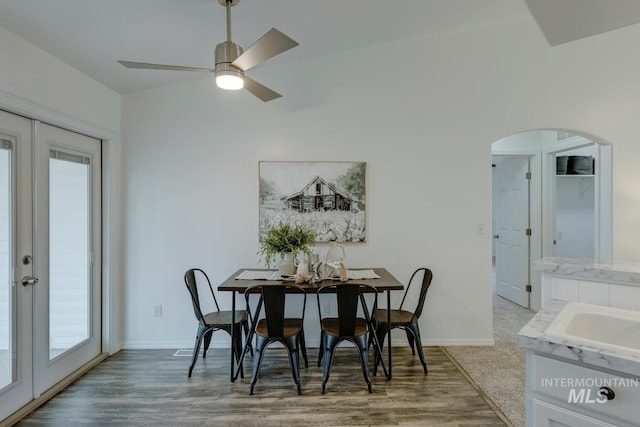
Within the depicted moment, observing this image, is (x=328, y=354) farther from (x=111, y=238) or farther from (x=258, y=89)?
(x=111, y=238)

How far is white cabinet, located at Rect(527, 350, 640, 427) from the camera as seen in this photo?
1.02m

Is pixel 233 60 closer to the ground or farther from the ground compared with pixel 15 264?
farther from the ground

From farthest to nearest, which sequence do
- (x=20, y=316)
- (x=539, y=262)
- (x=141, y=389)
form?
(x=141, y=389) → (x=20, y=316) → (x=539, y=262)

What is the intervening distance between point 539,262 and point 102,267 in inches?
141

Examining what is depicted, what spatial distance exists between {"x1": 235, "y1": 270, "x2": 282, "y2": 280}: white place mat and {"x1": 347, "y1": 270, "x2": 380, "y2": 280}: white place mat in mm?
649

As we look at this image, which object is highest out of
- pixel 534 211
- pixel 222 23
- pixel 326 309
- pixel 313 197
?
pixel 222 23

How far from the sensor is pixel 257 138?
347cm

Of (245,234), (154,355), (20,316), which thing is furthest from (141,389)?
(245,234)

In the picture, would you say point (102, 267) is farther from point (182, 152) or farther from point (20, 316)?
point (182, 152)

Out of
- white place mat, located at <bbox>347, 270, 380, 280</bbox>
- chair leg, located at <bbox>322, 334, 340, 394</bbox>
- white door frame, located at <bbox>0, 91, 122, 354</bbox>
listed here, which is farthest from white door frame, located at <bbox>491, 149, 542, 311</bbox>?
white door frame, located at <bbox>0, 91, 122, 354</bbox>

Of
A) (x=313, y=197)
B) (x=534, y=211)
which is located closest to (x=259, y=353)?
(x=313, y=197)

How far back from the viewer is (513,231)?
16.3ft

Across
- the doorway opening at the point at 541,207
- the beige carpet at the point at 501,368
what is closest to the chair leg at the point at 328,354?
the beige carpet at the point at 501,368

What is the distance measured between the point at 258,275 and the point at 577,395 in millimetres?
2464
